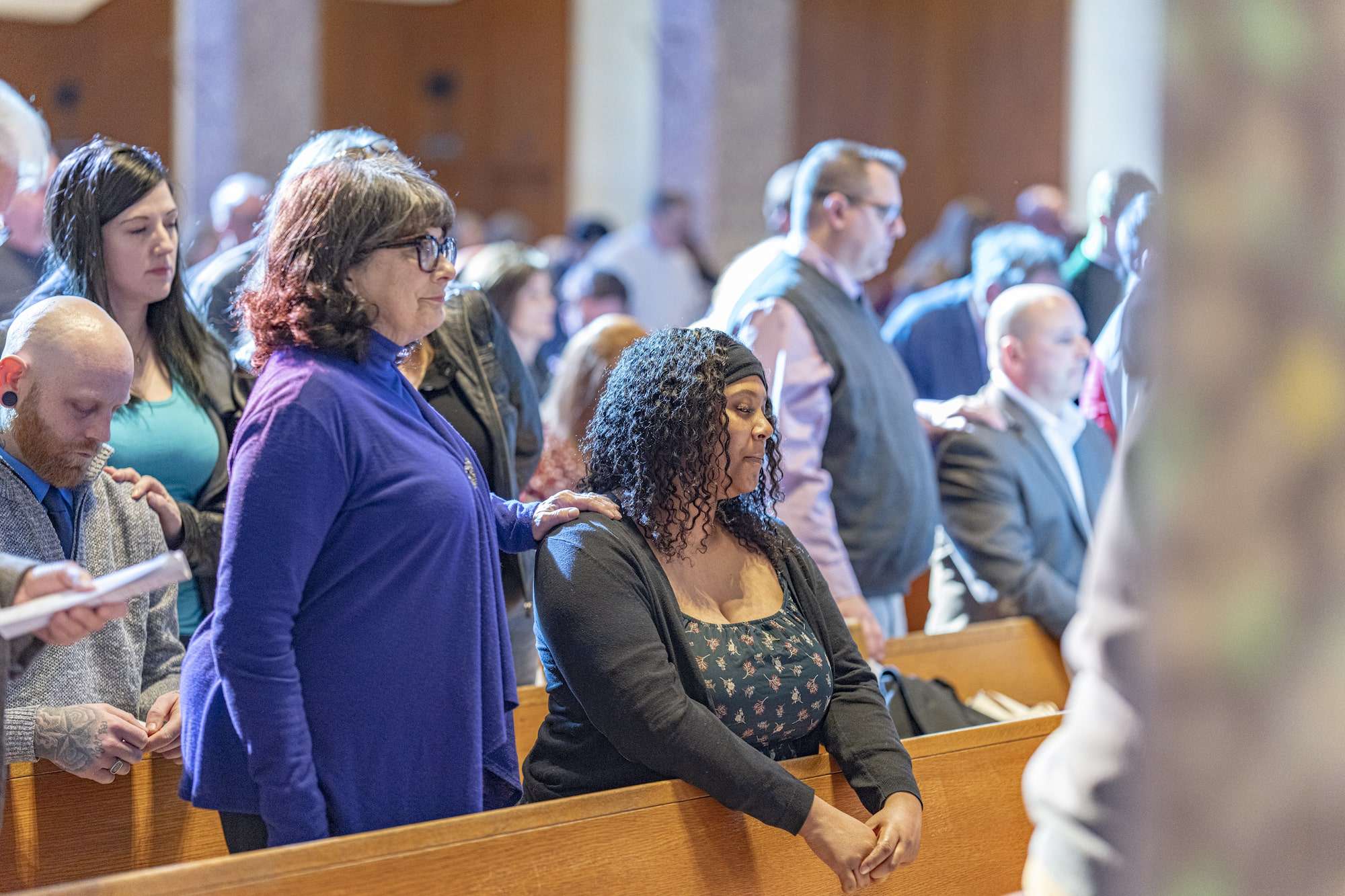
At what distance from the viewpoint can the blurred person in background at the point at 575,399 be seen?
348cm

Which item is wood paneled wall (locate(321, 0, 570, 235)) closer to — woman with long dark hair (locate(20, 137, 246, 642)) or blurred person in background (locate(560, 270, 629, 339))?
blurred person in background (locate(560, 270, 629, 339))

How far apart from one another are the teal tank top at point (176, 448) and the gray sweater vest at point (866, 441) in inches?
58.6

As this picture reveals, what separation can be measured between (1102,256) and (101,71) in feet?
10.4

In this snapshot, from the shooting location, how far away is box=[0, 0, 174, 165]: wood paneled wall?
3.11 m

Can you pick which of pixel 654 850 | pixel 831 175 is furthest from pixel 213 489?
pixel 831 175

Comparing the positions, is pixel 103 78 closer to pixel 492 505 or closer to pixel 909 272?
pixel 492 505

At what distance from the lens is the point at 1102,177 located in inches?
152

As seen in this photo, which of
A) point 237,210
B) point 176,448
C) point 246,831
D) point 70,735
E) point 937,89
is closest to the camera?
point 246,831

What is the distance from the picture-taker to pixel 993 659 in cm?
357

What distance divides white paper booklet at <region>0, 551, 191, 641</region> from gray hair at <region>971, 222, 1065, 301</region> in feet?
11.8

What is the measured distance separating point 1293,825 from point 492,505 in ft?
5.28

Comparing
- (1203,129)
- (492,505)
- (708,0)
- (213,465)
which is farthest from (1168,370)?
(708,0)

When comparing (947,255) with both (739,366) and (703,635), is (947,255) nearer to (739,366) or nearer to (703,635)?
(739,366)

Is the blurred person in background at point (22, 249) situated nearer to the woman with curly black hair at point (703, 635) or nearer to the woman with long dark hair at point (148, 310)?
the woman with long dark hair at point (148, 310)
